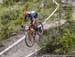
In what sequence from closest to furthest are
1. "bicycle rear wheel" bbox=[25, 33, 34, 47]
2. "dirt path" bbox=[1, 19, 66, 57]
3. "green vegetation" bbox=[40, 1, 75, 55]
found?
"green vegetation" bbox=[40, 1, 75, 55] → "dirt path" bbox=[1, 19, 66, 57] → "bicycle rear wheel" bbox=[25, 33, 34, 47]

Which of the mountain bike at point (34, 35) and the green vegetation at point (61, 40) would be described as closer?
the green vegetation at point (61, 40)

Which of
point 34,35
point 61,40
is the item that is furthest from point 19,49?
point 61,40

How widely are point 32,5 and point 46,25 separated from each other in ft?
14.1

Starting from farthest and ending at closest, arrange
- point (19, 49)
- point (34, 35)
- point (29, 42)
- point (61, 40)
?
point (34, 35) → point (29, 42) → point (19, 49) → point (61, 40)

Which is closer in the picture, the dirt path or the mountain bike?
the dirt path

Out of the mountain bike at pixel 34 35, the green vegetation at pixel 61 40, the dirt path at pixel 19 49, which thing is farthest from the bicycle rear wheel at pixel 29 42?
the green vegetation at pixel 61 40

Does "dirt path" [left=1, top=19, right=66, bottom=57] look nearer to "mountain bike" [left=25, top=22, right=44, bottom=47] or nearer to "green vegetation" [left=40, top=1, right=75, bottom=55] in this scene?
"mountain bike" [left=25, top=22, right=44, bottom=47]

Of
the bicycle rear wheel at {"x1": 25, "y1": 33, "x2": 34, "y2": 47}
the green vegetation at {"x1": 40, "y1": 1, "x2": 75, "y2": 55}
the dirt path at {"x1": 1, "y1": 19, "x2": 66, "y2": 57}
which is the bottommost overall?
the dirt path at {"x1": 1, "y1": 19, "x2": 66, "y2": 57}

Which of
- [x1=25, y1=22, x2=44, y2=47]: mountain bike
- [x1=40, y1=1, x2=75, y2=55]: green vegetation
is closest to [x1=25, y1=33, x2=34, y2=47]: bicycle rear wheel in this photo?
[x1=25, y1=22, x2=44, y2=47]: mountain bike

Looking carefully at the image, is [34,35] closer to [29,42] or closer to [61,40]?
[29,42]

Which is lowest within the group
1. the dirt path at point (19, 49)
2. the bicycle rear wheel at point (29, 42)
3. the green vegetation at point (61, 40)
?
the dirt path at point (19, 49)

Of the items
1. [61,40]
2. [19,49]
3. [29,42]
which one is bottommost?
[19,49]

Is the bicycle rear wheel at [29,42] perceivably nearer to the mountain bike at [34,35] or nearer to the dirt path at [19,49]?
the mountain bike at [34,35]

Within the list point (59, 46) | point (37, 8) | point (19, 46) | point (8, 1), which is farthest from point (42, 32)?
point (8, 1)
